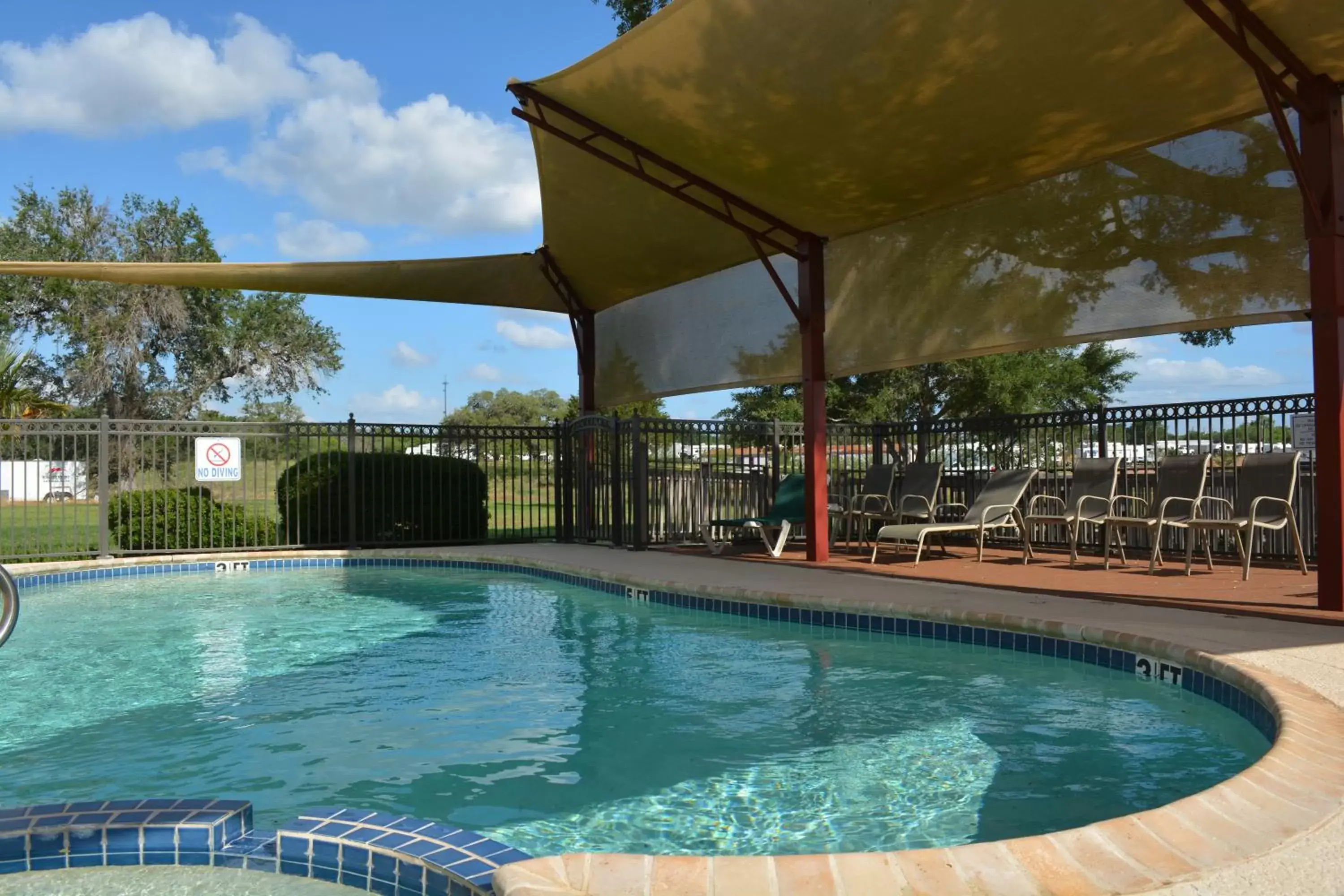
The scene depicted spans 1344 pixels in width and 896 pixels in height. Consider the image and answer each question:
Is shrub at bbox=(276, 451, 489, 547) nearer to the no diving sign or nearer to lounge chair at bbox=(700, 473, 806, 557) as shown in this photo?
the no diving sign

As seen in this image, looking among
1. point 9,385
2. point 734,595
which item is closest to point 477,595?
point 734,595

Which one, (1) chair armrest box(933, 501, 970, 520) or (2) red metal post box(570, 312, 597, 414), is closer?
(1) chair armrest box(933, 501, 970, 520)

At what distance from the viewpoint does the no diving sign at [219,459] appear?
11.1 metres

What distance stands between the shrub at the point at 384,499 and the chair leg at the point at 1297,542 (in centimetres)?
878

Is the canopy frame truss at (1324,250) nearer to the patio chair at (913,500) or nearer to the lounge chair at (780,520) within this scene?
the patio chair at (913,500)

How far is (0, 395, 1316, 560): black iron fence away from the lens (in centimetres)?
1027

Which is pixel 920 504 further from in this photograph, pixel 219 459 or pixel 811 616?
pixel 219 459

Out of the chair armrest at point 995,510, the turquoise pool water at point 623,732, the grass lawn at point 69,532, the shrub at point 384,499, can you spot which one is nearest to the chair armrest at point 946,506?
the chair armrest at point 995,510

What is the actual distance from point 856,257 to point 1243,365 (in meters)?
17.4

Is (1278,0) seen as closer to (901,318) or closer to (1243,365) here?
(901,318)

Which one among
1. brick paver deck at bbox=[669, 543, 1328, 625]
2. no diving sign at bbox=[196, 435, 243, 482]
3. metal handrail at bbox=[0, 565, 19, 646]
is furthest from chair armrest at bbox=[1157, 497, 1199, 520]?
no diving sign at bbox=[196, 435, 243, 482]

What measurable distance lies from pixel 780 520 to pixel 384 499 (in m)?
5.40

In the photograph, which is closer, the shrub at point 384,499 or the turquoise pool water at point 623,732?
the turquoise pool water at point 623,732

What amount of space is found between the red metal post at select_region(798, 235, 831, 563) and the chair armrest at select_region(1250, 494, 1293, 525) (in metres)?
3.43
